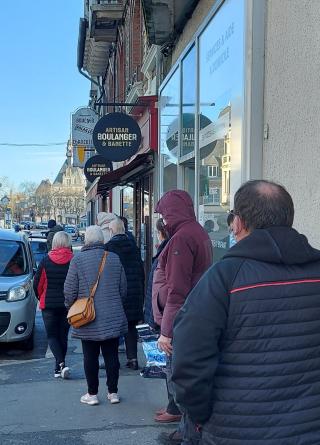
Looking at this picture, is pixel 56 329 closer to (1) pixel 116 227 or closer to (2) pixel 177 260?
(1) pixel 116 227

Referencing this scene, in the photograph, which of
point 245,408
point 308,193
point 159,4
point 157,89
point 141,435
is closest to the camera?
point 245,408

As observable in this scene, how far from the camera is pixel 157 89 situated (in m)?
10.6

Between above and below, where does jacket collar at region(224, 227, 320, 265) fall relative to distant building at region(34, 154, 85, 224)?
above

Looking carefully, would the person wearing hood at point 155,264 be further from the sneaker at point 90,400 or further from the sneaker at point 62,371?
the sneaker at point 62,371

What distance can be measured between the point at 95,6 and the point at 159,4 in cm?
992

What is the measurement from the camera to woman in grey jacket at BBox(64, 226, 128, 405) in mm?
5105

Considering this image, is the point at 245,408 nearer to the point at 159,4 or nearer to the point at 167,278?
the point at 167,278

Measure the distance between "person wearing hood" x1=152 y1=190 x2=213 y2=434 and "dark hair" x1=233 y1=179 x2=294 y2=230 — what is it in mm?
1867

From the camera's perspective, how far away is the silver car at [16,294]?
7.69 meters

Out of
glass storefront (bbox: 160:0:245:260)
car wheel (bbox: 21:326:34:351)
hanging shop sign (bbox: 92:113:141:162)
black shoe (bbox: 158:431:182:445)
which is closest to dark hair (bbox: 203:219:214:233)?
glass storefront (bbox: 160:0:245:260)

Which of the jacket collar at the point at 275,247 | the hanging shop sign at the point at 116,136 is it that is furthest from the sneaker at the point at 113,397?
the hanging shop sign at the point at 116,136

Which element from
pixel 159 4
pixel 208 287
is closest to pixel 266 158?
pixel 208 287

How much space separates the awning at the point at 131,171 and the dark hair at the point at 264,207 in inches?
335

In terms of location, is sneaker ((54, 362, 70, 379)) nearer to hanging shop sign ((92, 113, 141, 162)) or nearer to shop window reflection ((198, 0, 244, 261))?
shop window reflection ((198, 0, 244, 261))
